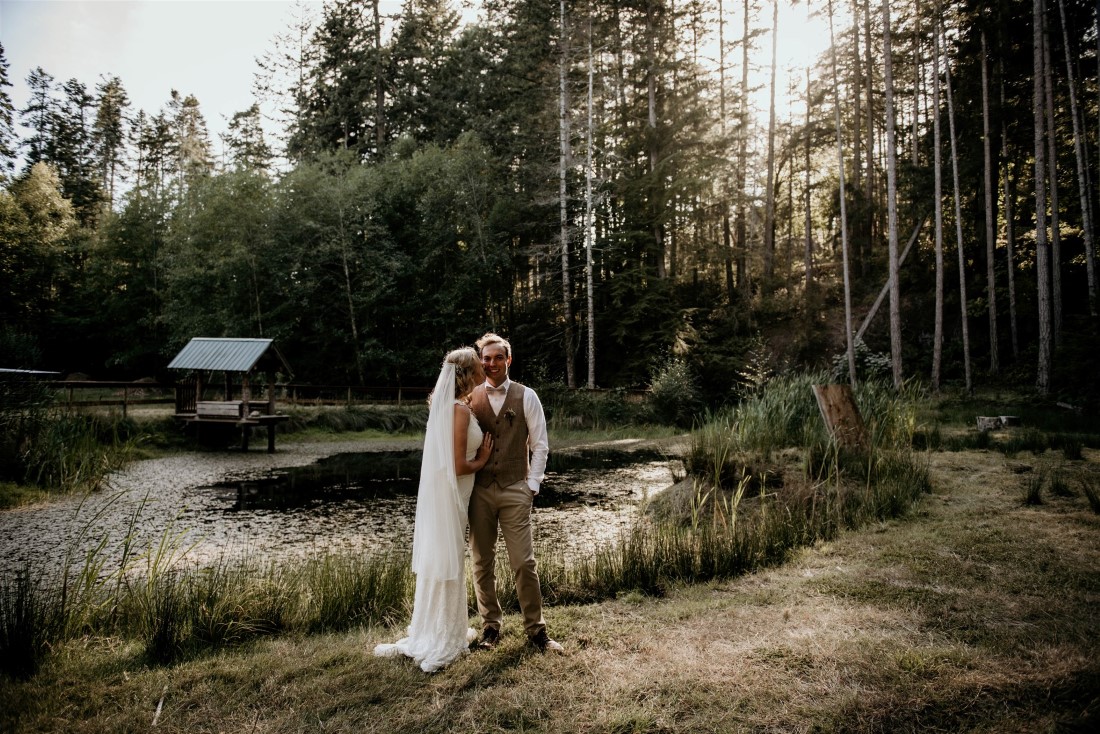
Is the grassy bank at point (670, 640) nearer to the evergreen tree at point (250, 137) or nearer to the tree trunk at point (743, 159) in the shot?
the tree trunk at point (743, 159)

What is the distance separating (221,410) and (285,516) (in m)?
9.01

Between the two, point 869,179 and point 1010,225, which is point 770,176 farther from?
point 1010,225

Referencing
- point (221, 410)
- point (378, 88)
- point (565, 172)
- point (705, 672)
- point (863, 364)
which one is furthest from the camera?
point (378, 88)

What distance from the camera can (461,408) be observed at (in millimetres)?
3518

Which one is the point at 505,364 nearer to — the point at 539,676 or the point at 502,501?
the point at 502,501

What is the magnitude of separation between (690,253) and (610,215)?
395cm

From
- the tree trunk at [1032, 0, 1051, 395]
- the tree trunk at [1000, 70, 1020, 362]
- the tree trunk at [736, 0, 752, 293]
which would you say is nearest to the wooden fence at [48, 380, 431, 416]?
the tree trunk at [736, 0, 752, 293]

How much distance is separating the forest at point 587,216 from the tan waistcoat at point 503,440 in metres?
16.7

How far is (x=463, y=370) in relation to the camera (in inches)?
142

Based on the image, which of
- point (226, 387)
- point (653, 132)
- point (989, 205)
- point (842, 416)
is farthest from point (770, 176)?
point (226, 387)

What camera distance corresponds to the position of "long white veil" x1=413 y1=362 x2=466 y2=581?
3.47 m

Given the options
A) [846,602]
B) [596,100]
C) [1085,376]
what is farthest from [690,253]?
[846,602]

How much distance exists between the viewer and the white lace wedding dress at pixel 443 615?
11.3 feet

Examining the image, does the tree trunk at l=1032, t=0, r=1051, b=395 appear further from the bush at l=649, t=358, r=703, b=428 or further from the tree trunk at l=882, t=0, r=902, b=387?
the bush at l=649, t=358, r=703, b=428
